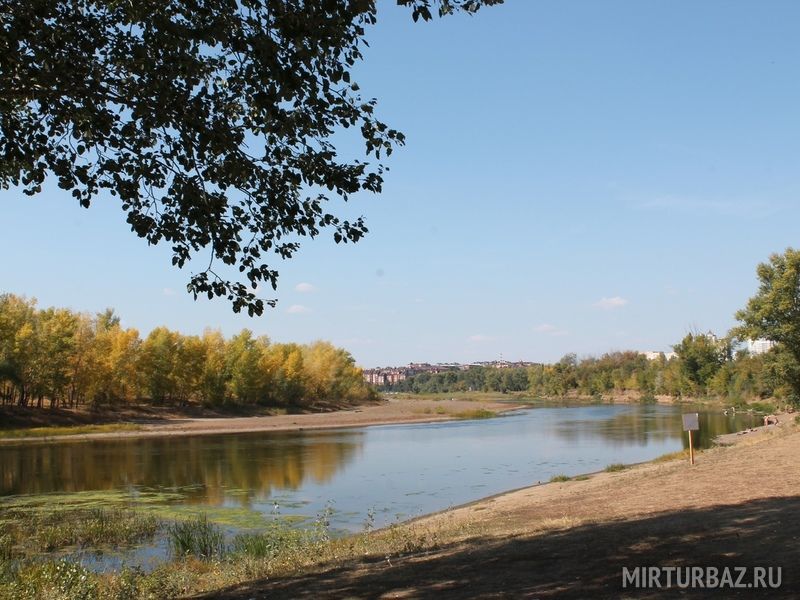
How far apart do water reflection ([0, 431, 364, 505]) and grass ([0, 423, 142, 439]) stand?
19.0 ft

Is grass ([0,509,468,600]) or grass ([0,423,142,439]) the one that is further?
grass ([0,423,142,439])

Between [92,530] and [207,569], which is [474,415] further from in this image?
[207,569]

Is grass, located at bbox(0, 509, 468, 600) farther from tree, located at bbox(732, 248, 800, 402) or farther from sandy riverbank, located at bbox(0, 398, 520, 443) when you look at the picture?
sandy riverbank, located at bbox(0, 398, 520, 443)

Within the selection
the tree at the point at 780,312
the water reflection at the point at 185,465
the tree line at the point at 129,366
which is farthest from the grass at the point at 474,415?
the tree at the point at 780,312

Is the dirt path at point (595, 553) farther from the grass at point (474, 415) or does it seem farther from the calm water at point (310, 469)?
the grass at point (474, 415)

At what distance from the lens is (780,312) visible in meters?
41.7

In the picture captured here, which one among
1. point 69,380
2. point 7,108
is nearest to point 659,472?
point 7,108

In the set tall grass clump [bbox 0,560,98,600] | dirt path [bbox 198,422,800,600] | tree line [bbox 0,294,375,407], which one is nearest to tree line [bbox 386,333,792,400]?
dirt path [bbox 198,422,800,600]

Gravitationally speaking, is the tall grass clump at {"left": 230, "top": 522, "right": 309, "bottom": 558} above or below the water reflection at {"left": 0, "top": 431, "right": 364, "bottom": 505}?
above

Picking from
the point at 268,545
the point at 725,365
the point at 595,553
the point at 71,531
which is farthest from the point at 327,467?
the point at 725,365

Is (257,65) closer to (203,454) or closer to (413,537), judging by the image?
(413,537)

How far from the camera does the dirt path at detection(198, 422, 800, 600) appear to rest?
7.05 metres

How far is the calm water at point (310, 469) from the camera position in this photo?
24422 millimetres

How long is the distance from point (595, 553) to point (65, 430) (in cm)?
5726
